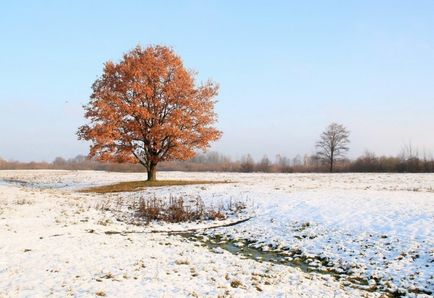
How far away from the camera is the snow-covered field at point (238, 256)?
10.8 m

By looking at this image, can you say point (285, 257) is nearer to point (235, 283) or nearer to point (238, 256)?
point (238, 256)

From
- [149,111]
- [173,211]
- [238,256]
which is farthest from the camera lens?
[149,111]

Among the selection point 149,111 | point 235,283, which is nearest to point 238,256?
point 235,283

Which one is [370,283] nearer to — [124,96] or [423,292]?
[423,292]

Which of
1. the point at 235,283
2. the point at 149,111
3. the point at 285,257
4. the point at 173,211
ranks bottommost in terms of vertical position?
the point at 285,257

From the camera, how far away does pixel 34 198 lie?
91.3 ft

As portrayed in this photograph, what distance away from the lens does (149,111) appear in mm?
36844

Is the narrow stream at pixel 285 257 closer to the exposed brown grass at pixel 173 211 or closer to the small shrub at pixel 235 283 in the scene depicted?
the small shrub at pixel 235 283

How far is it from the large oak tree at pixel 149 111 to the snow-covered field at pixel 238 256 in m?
11.0

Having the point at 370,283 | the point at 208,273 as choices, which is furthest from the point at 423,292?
the point at 208,273

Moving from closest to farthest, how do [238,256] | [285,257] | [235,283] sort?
[235,283] < [238,256] < [285,257]

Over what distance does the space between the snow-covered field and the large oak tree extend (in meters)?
11.0

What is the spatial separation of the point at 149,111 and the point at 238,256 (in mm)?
24061

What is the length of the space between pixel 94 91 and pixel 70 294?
3001cm
